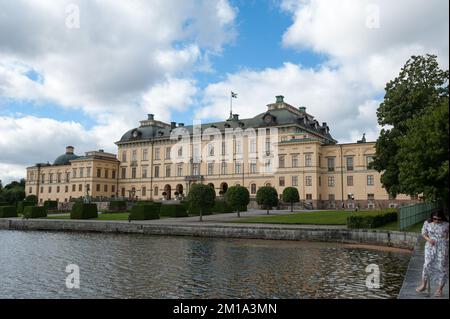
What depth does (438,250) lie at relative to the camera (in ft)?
27.4

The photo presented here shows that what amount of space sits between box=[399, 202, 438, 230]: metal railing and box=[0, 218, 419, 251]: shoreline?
1587mm

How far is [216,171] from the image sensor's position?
229ft

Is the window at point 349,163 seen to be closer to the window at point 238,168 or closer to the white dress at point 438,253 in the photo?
the window at point 238,168

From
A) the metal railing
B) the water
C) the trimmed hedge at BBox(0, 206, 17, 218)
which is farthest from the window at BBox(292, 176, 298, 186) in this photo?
the trimmed hedge at BBox(0, 206, 17, 218)

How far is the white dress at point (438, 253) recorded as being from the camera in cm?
827

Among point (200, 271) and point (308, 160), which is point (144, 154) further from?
point (200, 271)

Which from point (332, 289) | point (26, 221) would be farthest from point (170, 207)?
point (332, 289)

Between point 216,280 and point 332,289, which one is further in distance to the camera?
point 216,280

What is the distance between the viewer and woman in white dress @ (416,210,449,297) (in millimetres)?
8281

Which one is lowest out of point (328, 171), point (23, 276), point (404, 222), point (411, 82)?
point (23, 276)

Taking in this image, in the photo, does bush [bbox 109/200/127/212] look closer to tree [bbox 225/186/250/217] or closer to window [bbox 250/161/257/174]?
window [bbox 250/161/257/174]

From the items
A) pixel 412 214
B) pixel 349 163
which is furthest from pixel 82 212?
pixel 349 163

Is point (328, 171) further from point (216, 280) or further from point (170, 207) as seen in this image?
point (216, 280)
